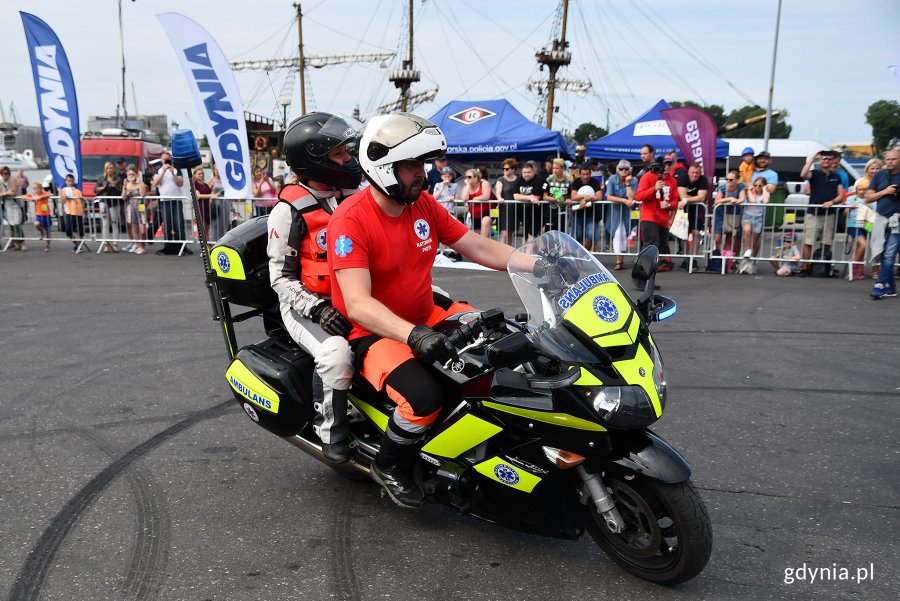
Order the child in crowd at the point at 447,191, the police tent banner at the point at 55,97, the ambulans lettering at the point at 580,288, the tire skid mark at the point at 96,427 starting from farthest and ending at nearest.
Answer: the police tent banner at the point at 55,97, the child in crowd at the point at 447,191, the tire skid mark at the point at 96,427, the ambulans lettering at the point at 580,288

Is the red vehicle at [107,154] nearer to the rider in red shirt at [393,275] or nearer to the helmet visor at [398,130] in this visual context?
the rider in red shirt at [393,275]

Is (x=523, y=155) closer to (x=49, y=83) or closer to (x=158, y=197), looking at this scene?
(x=158, y=197)

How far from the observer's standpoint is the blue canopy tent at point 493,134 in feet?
63.2

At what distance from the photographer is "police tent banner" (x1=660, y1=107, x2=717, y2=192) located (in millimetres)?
12391

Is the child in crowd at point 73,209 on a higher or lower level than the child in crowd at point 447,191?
lower

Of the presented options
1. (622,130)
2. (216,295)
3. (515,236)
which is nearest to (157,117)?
(622,130)

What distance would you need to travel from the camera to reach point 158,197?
14.7m

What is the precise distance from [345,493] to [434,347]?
1607mm

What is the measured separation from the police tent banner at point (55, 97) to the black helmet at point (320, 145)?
493 inches

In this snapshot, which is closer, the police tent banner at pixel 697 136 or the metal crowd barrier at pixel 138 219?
the police tent banner at pixel 697 136

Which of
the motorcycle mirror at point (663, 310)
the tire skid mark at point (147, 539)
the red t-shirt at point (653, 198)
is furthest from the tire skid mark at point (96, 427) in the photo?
the red t-shirt at point (653, 198)

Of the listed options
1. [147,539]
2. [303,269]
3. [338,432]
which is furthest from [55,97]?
[338,432]

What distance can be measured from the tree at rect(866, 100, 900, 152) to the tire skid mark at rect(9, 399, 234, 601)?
2280 inches

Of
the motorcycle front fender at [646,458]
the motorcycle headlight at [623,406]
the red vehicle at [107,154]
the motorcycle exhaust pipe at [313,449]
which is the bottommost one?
the motorcycle exhaust pipe at [313,449]
